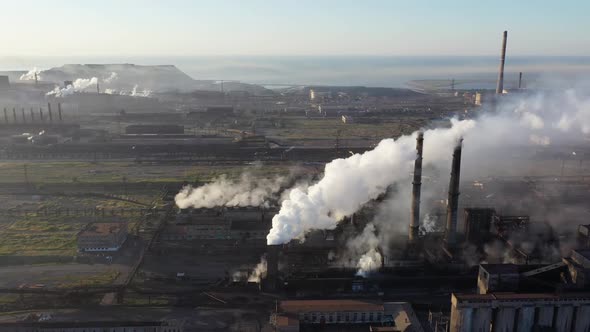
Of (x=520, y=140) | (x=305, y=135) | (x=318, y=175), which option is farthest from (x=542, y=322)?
(x=305, y=135)

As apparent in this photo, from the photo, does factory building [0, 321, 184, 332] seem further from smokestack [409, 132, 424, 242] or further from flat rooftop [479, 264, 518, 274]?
smokestack [409, 132, 424, 242]

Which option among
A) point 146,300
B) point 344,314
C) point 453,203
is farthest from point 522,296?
point 146,300

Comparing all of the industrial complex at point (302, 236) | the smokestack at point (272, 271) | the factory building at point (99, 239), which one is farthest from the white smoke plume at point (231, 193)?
the smokestack at point (272, 271)

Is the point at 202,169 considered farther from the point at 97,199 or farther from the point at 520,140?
the point at 520,140

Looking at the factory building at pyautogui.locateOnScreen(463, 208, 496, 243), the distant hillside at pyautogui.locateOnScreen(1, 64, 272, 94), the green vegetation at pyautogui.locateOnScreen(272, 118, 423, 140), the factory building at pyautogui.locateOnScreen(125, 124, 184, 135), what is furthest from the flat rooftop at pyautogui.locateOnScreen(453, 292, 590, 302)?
the distant hillside at pyautogui.locateOnScreen(1, 64, 272, 94)

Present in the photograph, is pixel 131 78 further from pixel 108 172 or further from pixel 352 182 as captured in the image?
pixel 352 182

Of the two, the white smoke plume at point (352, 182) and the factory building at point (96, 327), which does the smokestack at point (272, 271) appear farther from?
the factory building at point (96, 327)
